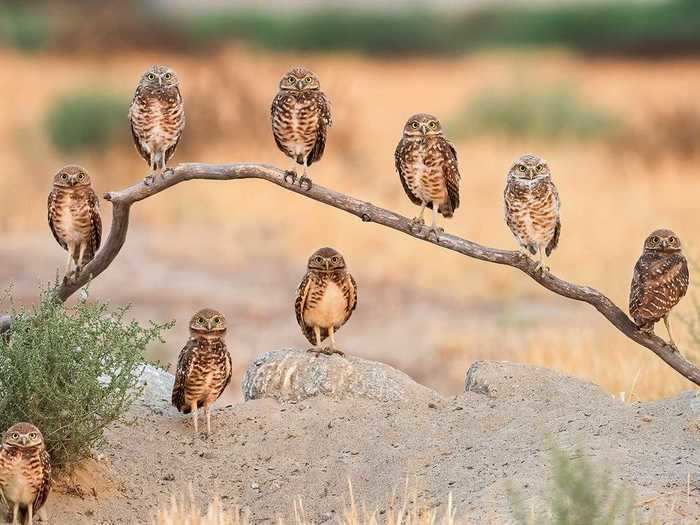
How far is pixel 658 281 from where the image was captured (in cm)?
754

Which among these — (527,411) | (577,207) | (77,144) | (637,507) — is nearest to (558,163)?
(577,207)

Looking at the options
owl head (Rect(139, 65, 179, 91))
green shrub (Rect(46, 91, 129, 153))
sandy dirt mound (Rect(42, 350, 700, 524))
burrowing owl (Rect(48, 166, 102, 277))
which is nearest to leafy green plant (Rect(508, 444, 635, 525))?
sandy dirt mound (Rect(42, 350, 700, 524))

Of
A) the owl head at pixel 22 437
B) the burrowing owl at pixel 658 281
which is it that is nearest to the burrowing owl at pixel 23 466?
the owl head at pixel 22 437

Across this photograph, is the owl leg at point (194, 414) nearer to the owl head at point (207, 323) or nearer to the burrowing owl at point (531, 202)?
the owl head at point (207, 323)

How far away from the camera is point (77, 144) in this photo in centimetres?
2505

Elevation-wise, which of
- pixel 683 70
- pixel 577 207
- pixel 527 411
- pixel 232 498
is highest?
pixel 683 70

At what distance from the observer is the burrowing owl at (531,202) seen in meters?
7.87

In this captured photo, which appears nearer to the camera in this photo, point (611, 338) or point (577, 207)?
point (611, 338)

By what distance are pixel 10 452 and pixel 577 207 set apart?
1400 centimetres

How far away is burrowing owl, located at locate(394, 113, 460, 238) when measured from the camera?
8055 millimetres

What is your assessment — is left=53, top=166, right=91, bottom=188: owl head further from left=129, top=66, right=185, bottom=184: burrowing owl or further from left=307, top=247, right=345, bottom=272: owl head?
left=307, top=247, right=345, bottom=272: owl head

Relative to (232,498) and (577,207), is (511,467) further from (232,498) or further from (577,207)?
(577,207)

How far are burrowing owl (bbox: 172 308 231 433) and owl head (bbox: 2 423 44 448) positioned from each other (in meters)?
1.37

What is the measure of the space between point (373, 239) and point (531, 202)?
10.4 m
